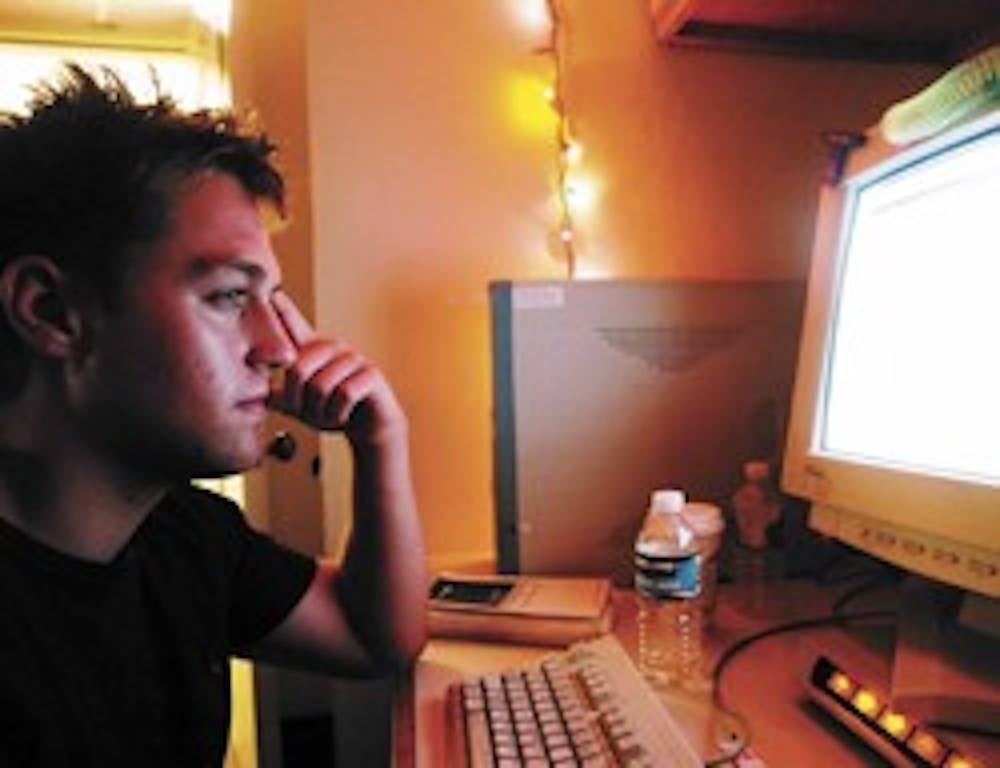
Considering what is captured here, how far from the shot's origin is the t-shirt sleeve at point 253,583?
81 centimetres

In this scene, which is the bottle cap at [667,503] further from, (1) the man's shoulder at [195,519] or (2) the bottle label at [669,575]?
(1) the man's shoulder at [195,519]

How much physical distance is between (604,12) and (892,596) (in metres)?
0.90

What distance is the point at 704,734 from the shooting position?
0.62 m

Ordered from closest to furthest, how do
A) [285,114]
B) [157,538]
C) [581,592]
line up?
[157,538], [581,592], [285,114]

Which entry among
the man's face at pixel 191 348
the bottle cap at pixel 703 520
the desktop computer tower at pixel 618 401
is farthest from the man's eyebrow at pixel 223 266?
the bottle cap at pixel 703 520

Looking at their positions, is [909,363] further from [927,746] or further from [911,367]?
[927,746]

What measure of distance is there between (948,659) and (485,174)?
830mm

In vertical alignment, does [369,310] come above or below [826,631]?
above

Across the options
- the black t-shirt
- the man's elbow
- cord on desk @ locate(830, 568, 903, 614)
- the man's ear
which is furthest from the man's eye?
cord on desk @ locate(830, 568, 903, 614)

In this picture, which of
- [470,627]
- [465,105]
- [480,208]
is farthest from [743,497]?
[465,105]

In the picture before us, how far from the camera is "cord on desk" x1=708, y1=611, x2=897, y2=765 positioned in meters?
0.71

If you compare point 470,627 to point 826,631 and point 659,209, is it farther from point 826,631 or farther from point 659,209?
point 659,209

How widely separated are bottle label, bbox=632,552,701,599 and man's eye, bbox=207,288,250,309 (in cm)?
A: 46

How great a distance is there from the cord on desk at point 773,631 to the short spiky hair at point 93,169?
64 centimetres
